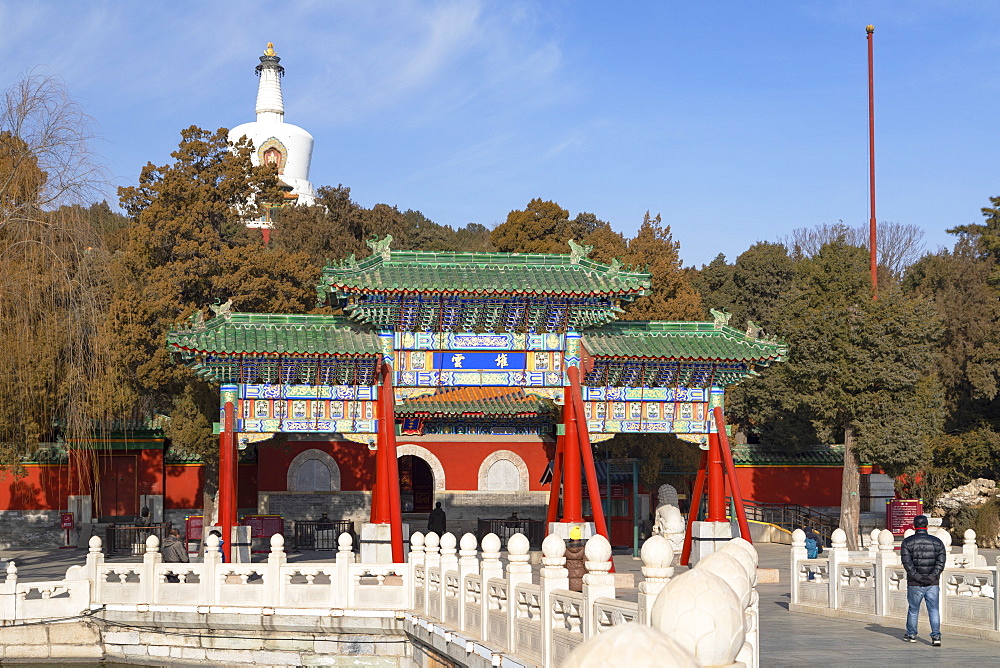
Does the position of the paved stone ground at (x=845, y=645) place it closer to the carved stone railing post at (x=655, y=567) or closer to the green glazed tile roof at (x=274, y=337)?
the carved stone railing post at (x=655, y=567)

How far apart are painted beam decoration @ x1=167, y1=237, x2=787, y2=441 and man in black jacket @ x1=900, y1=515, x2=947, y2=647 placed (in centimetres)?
822

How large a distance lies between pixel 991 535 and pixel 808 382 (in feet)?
18.4

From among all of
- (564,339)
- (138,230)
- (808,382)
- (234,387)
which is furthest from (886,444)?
(138,230)

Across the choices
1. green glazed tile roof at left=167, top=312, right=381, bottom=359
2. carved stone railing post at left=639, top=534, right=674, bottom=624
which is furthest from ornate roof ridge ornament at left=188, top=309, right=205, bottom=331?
carved stone railing post at left=639, top=534, right=674, bottom=624

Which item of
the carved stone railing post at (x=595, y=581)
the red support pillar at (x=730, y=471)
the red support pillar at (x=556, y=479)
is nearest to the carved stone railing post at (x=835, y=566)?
the red support pillar at (x=730, y=471)

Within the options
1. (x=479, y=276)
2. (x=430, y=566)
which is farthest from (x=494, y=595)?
(x=479, y=276)

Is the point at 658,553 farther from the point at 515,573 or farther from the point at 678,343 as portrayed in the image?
the point at 678,343

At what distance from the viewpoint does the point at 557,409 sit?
24.7 meters

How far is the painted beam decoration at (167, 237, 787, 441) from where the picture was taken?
62.1 feet

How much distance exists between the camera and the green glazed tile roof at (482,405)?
24.6 m

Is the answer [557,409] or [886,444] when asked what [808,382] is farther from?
[557,409]

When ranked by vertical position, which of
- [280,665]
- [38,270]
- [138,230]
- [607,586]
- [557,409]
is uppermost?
[138,230]

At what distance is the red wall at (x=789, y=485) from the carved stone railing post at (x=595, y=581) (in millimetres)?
24053

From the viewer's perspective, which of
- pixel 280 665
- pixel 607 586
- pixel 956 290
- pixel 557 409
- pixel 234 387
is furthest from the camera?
pixel 956 290
